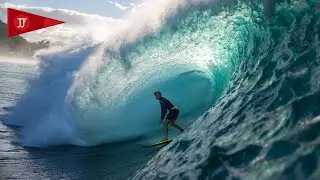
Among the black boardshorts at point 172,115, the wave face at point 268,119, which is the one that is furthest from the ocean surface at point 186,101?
the black boardshorts at point 172,115

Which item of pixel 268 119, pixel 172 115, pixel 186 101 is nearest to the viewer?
pixel 268 119

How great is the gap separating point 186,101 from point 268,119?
9768mm

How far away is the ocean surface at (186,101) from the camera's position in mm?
4566

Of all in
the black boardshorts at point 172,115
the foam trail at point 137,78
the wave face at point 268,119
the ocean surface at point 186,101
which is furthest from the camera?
the foam trail at point 137,78

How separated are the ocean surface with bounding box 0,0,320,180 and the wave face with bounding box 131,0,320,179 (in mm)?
17

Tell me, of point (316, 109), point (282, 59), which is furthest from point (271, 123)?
point (282, 59)

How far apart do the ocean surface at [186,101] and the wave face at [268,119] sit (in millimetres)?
17

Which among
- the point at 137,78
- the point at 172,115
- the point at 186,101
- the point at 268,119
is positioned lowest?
the point at 268,119

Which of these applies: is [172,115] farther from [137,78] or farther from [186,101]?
[186,101]

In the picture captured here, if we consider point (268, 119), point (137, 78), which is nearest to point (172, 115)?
point (137, 78)

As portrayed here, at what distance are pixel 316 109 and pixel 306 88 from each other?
0.59 m

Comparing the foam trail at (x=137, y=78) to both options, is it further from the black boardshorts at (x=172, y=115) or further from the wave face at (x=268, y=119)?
the wave face at (x=268, y=119)

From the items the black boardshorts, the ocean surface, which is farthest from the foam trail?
the black boardshorts

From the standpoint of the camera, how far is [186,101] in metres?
14.6
